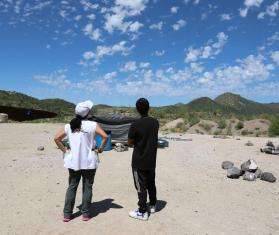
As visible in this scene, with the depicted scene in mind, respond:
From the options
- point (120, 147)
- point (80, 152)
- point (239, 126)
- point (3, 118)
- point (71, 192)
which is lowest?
point (71, 192)

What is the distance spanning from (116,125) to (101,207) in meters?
9.43

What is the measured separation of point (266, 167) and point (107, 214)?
669 centimetres

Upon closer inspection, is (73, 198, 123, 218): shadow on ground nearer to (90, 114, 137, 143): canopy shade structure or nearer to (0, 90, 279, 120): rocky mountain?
(90, 114, 137, 143): canopy shade structure

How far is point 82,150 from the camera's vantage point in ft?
19.9

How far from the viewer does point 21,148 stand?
585 inches

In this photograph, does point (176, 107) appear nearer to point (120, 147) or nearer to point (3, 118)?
point (3, 118)

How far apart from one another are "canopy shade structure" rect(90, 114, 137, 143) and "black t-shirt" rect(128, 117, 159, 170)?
958 centimetres

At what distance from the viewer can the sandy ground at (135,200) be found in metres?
5.98

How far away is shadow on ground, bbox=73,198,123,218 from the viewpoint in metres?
6.54

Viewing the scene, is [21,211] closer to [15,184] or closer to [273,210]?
[15,184]

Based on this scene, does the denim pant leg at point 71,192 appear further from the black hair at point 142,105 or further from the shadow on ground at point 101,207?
the black hair at point 142,105

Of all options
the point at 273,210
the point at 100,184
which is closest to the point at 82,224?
the point at 100,184

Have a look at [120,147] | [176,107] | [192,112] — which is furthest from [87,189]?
[176,107]

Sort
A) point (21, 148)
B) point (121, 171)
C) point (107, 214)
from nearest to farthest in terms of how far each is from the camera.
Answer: point (107, 214)
point (121, 171)
point (21, 148)
